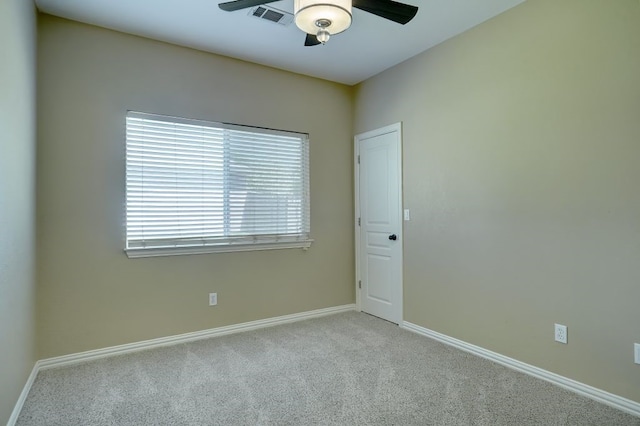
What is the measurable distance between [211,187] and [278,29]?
1.55 m

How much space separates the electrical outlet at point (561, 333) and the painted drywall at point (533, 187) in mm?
35

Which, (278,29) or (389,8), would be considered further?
(278,29)

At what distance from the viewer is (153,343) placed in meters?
3.13

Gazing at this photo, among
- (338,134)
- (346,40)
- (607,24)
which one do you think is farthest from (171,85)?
(607,24)

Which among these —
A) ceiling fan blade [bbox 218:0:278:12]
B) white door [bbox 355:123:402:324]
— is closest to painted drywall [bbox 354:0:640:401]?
white door [bbox 355:123:402:324]

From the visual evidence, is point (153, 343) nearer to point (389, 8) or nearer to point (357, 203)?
point (357, 203)

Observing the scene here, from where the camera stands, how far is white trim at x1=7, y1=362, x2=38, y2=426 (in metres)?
1.98

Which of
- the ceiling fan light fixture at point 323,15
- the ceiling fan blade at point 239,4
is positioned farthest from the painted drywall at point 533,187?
the ceiling fan blade at point 239,4

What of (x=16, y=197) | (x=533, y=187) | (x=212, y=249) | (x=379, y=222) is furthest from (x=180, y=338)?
(x=533, y=187)

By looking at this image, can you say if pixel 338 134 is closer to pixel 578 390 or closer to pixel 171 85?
pixel 171 85

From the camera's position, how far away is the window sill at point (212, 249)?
10.1 ft

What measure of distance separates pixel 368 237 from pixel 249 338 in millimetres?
1726

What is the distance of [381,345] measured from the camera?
10.4 feet

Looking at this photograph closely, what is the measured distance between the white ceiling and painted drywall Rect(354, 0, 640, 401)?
232 mm
